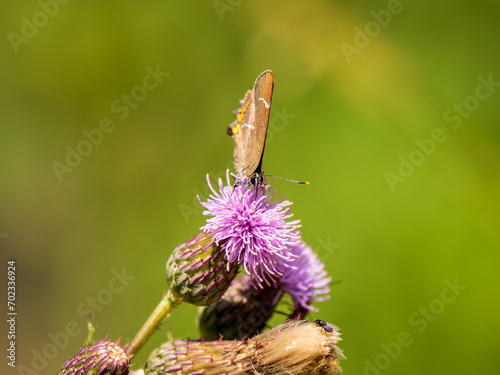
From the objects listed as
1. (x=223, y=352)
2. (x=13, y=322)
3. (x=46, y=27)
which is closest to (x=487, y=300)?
(x=223, y=352)

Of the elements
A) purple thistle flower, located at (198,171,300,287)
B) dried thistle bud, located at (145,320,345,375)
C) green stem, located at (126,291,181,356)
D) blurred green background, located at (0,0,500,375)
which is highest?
blurred green background, located at (0,0,500,375)

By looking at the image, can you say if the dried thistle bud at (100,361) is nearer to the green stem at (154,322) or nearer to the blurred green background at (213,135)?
the green stem at (154,322)

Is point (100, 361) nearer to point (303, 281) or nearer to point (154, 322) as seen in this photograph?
point (154, 322)

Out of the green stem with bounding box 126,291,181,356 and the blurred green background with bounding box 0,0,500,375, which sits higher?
the blurred green background with bounding box 0,0,500,375

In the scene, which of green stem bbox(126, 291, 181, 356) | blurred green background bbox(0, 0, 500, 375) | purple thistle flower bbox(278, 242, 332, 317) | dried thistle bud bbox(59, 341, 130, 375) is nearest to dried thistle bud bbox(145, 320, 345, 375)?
green stem bbox(126, 291, 181, 356)

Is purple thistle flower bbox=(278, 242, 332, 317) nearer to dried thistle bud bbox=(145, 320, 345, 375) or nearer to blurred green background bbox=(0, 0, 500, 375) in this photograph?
dried thistle bud bbox=(145, 320, 345, 375)

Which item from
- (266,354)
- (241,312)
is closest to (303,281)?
(241,312)

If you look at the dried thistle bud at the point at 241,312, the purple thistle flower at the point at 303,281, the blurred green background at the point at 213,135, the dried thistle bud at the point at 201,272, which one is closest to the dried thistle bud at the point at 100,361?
the dried thistle bud at the point at 201,272
